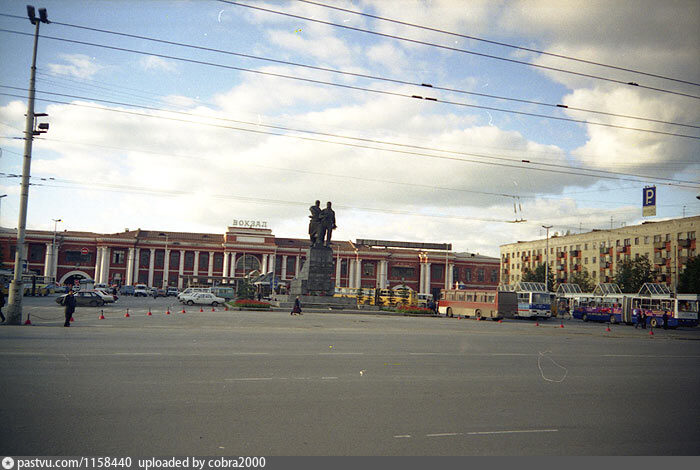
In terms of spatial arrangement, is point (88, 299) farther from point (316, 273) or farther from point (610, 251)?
point (610, 251)

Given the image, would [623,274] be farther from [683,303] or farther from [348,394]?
[348,394]

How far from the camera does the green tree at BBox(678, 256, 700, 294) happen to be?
55.9 m

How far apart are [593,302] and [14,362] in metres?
48.2

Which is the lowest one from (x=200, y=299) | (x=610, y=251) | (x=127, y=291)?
(x=127, y=291)

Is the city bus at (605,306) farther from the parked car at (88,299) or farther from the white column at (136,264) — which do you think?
the white column at (136,264)

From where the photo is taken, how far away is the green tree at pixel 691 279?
55947 mm

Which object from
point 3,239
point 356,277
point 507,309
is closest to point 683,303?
point 507,309

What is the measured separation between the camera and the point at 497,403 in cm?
821

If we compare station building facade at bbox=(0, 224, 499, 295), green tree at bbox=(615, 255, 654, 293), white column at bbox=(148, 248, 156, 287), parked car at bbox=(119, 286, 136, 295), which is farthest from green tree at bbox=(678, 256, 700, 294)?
white column at bbox=(148, 248, 156, 287)

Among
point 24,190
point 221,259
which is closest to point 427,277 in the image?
point 221,259

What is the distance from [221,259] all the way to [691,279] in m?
70.4

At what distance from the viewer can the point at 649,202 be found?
65.9ft

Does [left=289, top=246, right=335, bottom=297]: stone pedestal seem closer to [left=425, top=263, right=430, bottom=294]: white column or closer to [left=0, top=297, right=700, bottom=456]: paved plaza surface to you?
[left=0, top=297, right=700, bottom=456]: paved plaza surface

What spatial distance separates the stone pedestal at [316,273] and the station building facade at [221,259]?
141 ft
